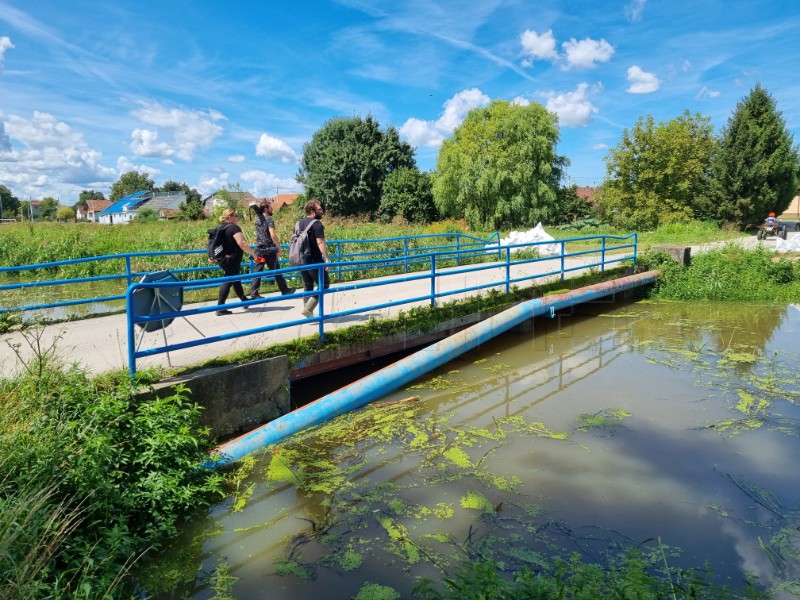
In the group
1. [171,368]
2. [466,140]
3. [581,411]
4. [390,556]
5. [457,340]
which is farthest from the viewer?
[466,140]

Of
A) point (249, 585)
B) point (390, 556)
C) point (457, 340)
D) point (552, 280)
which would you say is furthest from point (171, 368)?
point (552, 280)

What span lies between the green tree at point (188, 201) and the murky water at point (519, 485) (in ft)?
152

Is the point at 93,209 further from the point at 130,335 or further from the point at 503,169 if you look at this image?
the point at 130,335

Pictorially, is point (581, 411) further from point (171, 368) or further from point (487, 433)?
point (171, 368)

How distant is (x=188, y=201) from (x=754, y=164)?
253 ft

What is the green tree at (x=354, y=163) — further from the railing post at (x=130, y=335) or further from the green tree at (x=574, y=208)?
the railing post at (x=130, y=335)

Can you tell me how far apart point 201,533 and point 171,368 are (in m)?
1.81

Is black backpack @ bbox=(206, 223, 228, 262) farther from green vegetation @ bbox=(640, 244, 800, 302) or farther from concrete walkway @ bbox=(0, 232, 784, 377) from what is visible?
green vegetation @ bbox=(640, 244, 800, 302)

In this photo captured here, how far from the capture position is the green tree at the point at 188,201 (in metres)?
50.2

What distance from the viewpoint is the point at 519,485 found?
15.3ft

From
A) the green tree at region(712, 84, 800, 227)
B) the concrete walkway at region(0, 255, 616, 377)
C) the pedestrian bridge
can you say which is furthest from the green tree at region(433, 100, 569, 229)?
the concrete walkway at region(0, 255, 616, 377)

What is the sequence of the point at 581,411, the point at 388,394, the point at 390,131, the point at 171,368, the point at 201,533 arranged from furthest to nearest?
the point at 390,131 → the point at 388,394 → the point at 581,411 → the point at 171,368 → the point at 201,533

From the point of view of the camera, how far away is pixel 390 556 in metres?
3.71

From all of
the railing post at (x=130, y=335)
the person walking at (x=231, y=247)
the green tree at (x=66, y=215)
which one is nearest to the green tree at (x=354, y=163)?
the person walking at (x=231, y=247)
